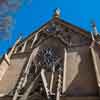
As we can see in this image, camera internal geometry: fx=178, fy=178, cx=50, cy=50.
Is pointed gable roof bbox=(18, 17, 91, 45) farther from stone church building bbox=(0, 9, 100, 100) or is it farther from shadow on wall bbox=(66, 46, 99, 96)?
shadow on wall bbox=(66, 46, 99, 96)

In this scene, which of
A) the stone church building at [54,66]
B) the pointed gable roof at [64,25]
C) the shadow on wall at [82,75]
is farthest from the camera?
the pointed gable roof at [64,25]

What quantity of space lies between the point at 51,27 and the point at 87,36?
383cm

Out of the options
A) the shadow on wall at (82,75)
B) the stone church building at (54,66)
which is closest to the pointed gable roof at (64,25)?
the stone church building at (54,66)

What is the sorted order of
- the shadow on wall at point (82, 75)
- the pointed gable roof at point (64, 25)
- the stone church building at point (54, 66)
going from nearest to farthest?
the shadow on wall at point (82, 75) < the stone church building at point (54, 66) < the pointed gable roof at point (64, 25)

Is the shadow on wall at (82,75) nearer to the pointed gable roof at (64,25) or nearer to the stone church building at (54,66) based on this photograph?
the stone church building at (54,66)

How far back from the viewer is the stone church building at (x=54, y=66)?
870 cm

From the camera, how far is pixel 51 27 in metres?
15.3

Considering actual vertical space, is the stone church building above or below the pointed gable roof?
below

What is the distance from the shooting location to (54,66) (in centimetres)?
1066

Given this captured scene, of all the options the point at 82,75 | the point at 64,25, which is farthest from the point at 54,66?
the point at 64,25

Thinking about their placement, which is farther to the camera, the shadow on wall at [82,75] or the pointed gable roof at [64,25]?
the pointed gable roof at [64,25]

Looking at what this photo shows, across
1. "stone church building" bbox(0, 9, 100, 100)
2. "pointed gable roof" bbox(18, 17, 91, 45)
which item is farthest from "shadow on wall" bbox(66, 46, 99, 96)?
"pointed gable roof" bbox(18, 17, 91, 45)

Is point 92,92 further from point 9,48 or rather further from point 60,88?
point 9,48

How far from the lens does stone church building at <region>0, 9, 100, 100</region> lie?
8703mm
